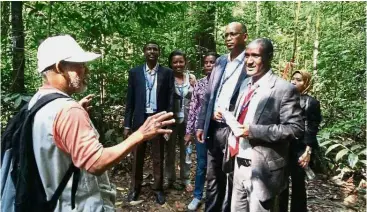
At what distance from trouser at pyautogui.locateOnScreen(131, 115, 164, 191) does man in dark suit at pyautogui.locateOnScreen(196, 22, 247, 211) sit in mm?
843

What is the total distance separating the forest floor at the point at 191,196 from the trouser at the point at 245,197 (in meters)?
1.59

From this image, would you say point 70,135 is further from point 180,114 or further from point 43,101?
point 180,114

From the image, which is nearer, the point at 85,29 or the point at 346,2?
the point at 85,29

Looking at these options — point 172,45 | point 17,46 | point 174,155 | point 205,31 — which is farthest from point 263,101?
point 205,31

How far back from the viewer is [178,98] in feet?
16.5

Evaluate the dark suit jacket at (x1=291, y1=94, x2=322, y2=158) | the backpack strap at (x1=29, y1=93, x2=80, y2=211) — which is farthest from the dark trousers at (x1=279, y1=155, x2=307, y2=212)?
the backpack strap at (x1=29, y1=93, x2=80, y2=211)

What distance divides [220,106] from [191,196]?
173 centimetres

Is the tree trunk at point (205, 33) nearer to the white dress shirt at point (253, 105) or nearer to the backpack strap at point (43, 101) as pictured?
the white dress shirt at point (253, 105)

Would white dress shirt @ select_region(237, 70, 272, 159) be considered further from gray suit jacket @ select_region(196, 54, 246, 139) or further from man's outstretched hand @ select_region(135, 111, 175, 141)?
man's outstretched hand @ select_region(135, 111, 175, 141)

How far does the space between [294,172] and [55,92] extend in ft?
9.90

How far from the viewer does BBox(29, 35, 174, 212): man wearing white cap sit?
1745 mm

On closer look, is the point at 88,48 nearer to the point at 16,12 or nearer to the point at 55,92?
the point at 16,12

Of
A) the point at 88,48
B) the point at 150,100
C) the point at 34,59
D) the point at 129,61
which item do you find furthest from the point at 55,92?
the point at 34,59

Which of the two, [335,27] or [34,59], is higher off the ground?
[335,27]
